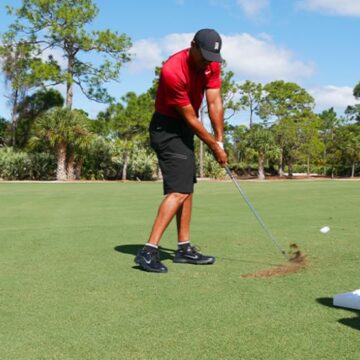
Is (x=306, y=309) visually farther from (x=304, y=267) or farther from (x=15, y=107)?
(x=15, y=107)

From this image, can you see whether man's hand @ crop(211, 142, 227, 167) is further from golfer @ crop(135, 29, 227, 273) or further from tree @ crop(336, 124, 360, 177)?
tree @ crop(336, 124, 360, 177)

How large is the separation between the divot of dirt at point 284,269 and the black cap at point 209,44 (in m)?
1.83

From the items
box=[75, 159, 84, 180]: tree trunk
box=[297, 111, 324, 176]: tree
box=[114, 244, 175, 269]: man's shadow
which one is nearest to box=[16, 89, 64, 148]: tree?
box=[75, 159, 84, 180]: tree trunk

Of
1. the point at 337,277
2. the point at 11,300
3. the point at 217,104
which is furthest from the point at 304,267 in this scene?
the point at 11,300

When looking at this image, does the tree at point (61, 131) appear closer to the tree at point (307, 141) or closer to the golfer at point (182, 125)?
the tree at point (307, 141)

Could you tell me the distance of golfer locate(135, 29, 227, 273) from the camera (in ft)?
15.1

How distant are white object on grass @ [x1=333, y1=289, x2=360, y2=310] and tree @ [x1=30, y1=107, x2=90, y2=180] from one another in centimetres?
3004

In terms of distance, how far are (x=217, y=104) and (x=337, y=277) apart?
6.29 ft

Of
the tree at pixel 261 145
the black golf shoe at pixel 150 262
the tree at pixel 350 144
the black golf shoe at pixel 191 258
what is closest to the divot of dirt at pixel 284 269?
the black golf shoe at pixel 191 258

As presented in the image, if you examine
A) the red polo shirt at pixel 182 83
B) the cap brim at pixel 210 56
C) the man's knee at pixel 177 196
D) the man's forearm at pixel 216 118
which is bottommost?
the man's knee at pixel 177 196

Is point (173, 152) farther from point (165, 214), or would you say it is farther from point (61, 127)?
point (61, 127)

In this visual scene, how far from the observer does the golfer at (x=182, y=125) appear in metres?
4.59

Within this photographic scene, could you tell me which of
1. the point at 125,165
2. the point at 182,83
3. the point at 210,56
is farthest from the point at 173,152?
the point at 125,165

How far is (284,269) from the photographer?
14.6ft
